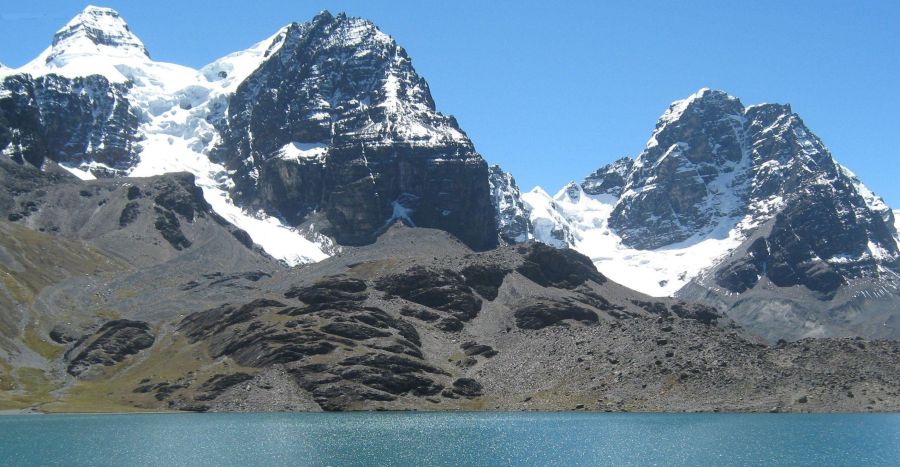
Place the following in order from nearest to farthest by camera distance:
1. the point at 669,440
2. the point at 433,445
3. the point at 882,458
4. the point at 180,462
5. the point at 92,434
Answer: the point at 180,462 → the point at 882,458 → the point at 433,445 → the point at 669,440 → the point at 92,434

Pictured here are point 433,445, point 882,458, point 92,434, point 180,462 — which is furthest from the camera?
point 92,434

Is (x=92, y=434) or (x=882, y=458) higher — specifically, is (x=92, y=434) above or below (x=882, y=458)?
above

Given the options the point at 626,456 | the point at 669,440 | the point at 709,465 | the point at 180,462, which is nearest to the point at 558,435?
the point at 669,440

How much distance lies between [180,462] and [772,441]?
102085 millimetres

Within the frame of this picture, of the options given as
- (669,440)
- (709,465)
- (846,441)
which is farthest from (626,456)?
(846,441)

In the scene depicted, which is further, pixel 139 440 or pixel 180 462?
pixel 139 440

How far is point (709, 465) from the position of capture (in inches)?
5920

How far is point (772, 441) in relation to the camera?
18662 cm

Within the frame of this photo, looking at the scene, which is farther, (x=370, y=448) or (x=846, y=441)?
(x=846, y=441)

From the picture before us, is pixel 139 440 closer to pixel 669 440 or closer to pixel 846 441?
pixel 669 440

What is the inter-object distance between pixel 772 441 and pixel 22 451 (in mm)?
124929

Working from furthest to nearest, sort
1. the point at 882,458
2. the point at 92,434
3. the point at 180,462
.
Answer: the point at 92,434
the point at 882,458
the point at 180,462

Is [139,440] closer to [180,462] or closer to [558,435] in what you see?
[180,462]

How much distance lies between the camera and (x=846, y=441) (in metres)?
188
